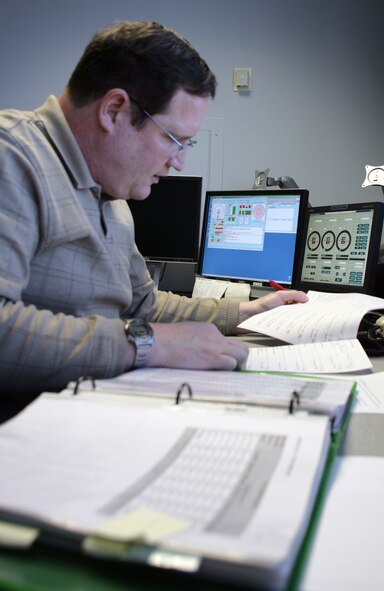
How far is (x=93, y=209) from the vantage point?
1064mm

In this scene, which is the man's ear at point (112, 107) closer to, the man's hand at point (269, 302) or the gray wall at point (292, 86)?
the man's hand at point (269, 302)

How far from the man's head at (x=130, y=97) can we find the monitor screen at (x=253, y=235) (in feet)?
2.47

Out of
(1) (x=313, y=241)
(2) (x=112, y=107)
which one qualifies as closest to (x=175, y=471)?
(2) (x=112, y=107)

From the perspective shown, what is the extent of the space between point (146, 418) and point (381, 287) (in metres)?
1.21

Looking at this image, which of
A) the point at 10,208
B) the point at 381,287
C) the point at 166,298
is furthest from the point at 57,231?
the point at 381,287

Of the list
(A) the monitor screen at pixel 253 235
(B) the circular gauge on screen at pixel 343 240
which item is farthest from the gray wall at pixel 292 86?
(B) the circular gauge on screen at pixel 343 240

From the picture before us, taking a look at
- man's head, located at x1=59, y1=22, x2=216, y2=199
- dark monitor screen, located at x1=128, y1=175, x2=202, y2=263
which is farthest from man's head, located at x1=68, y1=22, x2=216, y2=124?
dark monitor screen, located at x1=128, y1=175, x2=202, y2=263

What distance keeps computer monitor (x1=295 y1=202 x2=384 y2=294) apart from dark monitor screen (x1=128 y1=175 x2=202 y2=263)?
547 millimetres

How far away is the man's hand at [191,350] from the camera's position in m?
0.87

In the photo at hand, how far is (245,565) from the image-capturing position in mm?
316

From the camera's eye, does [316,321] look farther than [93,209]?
Yes

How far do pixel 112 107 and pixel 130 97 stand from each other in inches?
1.5

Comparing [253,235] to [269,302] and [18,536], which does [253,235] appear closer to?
[269,302]

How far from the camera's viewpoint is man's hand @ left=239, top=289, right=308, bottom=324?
1384 millimetres
